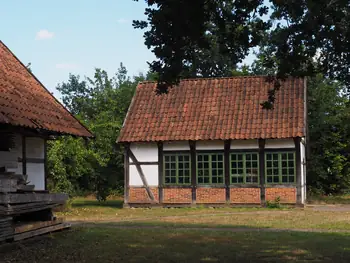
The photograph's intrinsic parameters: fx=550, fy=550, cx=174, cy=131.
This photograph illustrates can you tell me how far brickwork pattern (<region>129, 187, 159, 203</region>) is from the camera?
25.2 meters

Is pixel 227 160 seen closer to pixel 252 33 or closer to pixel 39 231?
pixel 39 231

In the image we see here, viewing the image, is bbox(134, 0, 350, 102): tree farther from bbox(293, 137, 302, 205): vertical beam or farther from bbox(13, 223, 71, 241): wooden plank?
bbox(293, 137, 302, 205): vertical beam

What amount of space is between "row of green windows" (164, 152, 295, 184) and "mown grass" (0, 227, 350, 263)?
32.3 feet

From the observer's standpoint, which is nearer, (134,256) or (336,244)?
(134,256)

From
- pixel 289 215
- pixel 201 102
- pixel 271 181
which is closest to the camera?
pixel 289 215

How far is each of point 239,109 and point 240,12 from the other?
654 inches

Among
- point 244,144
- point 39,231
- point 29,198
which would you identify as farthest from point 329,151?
point 29,198

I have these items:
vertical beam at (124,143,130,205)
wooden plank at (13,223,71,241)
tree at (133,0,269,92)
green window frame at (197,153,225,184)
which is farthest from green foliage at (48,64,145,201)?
tree at (133,0,269,92)

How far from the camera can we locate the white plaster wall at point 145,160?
Result: 25.3 meters

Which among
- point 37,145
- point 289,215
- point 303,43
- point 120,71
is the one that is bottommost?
point 289,215

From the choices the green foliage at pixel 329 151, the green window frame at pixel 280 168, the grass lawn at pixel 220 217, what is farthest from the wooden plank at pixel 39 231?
the green foliage at pixel 329 151

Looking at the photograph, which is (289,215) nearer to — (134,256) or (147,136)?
(147,136)

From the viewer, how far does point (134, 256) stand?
1080 centimetres

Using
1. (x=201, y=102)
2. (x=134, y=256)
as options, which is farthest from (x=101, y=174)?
(x=134, y=256)
